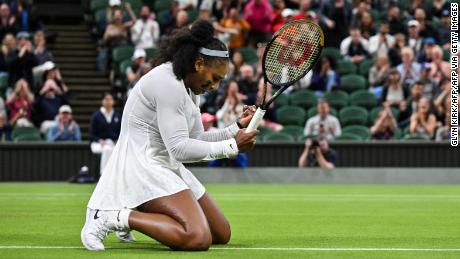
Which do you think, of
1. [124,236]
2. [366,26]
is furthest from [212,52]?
[366,26]

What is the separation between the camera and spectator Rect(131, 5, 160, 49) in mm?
21078

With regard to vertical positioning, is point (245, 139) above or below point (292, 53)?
below

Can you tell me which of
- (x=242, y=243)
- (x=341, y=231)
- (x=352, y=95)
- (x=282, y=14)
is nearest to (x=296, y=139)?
(x=352, y=95)

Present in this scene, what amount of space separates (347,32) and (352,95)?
2.66m

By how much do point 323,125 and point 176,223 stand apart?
11421 mm

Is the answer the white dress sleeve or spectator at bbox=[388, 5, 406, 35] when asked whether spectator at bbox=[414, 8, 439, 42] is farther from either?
the white dress sleeve

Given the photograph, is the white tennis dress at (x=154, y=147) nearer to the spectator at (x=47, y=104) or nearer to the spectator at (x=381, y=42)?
the spectator at (x=47, y=104)

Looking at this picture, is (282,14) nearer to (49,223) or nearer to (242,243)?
(49,223)

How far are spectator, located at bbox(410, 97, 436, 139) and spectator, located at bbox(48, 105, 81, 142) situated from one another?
5751 millimetres

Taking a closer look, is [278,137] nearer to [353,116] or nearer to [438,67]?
[353,116]

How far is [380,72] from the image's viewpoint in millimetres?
20266

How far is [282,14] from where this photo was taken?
69.9 feet

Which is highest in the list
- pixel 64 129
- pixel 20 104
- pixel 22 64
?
pixel 22 64

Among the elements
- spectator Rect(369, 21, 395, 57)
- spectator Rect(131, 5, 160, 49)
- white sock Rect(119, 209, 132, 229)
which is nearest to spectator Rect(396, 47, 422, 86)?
spectator Rect(369, 21, 395, 57)
